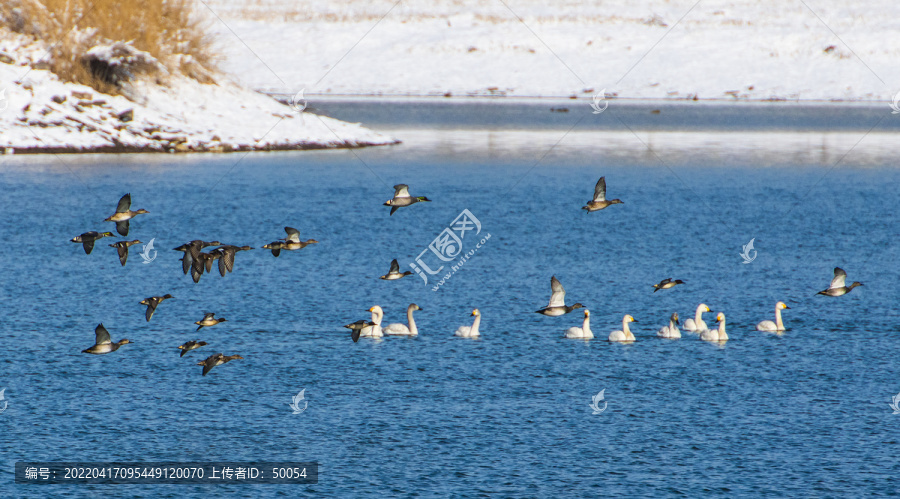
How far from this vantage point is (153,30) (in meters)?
103

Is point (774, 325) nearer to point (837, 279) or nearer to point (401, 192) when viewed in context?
point (837, 279)

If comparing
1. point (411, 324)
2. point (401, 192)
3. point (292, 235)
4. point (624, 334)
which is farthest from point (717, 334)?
point (292, 235)

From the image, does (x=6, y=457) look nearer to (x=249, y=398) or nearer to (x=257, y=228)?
(x=249, y=398)

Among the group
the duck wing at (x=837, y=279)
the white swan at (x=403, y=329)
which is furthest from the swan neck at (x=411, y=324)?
the duck wing at (x=837, y=279)

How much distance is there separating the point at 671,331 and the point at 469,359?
7.16 metres

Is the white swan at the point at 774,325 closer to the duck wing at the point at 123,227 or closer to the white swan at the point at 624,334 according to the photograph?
the white swan at the point at 624,334

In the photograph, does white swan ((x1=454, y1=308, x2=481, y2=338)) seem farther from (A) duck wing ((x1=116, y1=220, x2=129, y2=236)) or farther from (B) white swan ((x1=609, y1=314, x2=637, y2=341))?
(A) duck wing ((x1=116, y1=220, x2=129, y2=236))

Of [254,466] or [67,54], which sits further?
[67,54]

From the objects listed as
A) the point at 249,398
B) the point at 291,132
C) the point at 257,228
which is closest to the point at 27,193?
the point at 257,228

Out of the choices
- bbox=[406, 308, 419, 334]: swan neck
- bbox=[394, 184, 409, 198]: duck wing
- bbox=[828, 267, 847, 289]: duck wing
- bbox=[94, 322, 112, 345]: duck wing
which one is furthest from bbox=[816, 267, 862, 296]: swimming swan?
bbox=[94, 322, 112, 345]: duck wing

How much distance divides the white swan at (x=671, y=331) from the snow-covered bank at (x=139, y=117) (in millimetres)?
67777

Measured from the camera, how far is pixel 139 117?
3912 inches

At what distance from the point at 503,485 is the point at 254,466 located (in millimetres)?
5573

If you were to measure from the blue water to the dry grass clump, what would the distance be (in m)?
29.5
